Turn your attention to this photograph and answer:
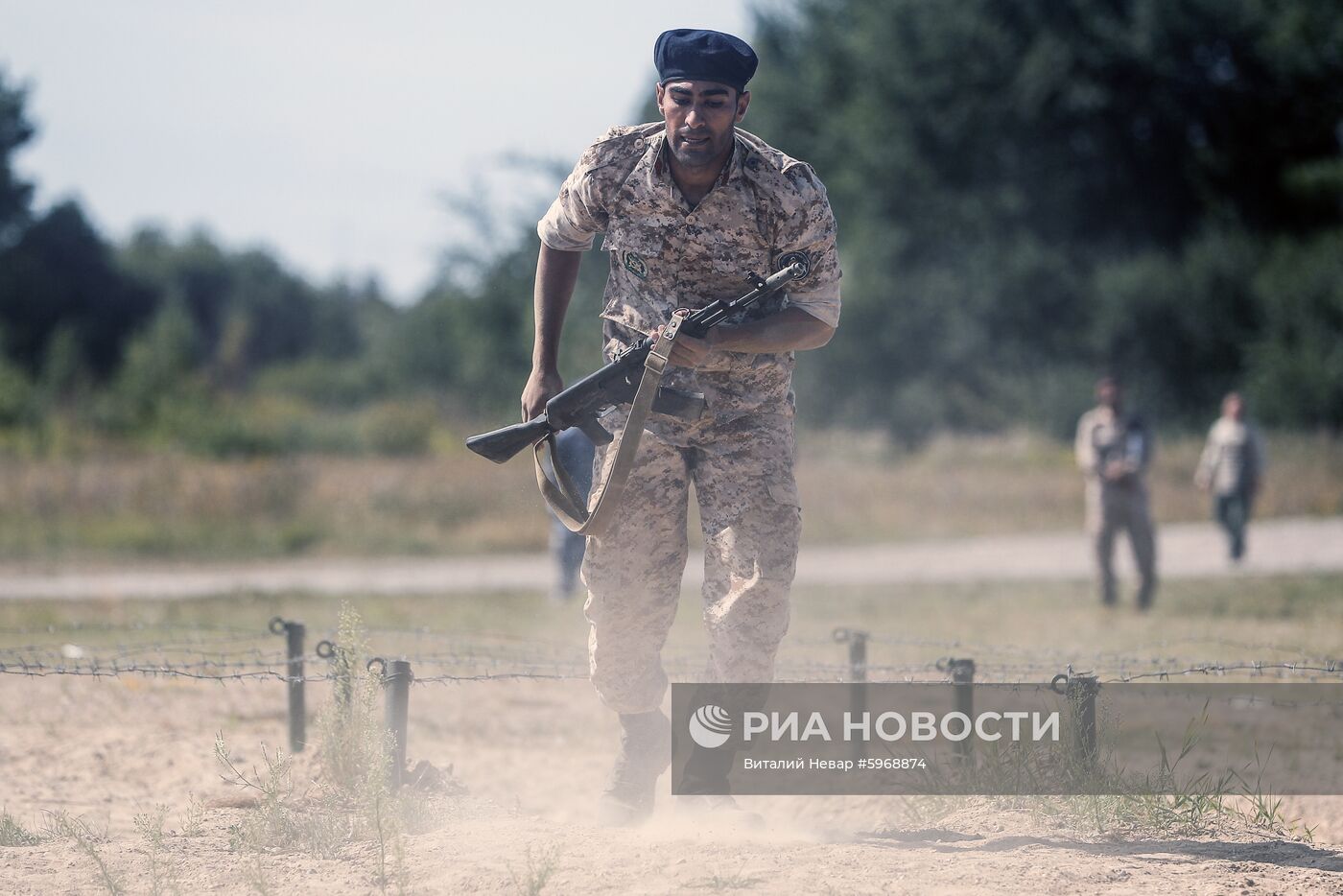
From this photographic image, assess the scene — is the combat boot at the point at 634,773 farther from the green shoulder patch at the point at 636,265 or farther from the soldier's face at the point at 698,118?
the soldier's face at the point at 698,118

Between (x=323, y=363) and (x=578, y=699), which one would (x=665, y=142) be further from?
(x=323, y=363)

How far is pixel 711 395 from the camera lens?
4574mm

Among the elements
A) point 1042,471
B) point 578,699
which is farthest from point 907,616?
point 1042,471

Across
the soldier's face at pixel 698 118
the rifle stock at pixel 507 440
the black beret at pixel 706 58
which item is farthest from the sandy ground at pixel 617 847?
the black beret at pixel 706 58

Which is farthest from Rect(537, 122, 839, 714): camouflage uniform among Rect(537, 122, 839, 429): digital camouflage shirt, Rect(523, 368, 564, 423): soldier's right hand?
Rect(523, 368, 564, 423): soldier's right hand

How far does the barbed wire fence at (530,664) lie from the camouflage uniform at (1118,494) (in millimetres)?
3173

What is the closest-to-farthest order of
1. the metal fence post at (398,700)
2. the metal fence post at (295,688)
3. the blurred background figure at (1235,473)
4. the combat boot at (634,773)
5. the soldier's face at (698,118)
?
the soldier's face at (698,118), the combat boot at (634,773), the metal fence post at (398,700), the metal fence post at (295,688), the blurred background figure at (1235,473)

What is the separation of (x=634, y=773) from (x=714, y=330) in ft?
4.84

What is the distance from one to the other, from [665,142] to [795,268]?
1.85 ft

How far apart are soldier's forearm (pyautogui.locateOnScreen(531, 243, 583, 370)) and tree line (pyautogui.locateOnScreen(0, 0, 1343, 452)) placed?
95.9ft

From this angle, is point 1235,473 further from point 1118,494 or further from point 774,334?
point 774,334

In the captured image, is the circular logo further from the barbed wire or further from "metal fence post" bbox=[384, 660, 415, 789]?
"metal fence post" bbox=[384, 660, 415, 789]

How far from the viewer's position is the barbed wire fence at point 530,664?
5.11m

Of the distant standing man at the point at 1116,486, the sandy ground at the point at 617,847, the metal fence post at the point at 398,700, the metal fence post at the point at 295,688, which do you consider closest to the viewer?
the sandy ground at the point at 617,847
